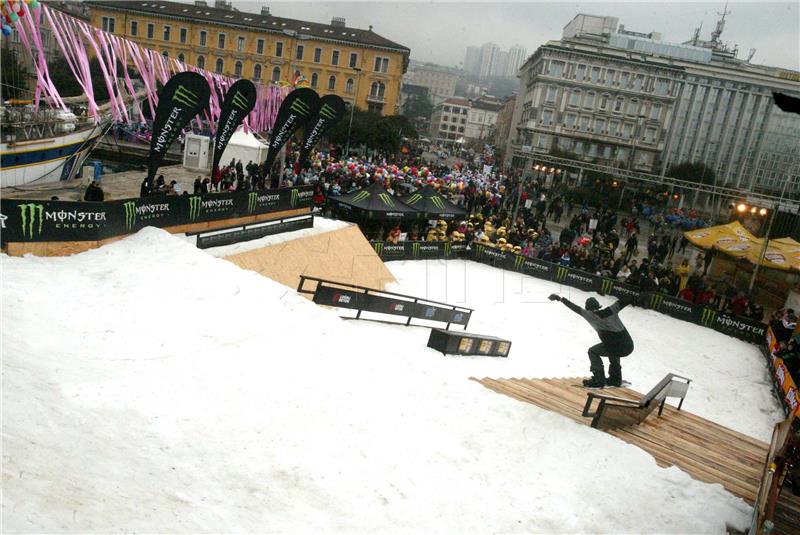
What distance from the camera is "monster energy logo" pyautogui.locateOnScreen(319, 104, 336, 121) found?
2111 centimetres

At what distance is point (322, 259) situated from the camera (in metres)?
18.3

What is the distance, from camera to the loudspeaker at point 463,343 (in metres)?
13.2

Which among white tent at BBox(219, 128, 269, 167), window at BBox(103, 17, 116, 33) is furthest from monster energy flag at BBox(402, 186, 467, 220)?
window at BBox(103, 17, 116, 33)

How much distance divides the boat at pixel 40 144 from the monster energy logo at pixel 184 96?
389 inches

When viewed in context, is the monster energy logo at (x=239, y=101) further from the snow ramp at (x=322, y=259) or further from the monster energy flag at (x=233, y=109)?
the snow ramp at (x=322, y=259)

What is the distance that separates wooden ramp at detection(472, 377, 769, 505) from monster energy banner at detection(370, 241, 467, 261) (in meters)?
13.3

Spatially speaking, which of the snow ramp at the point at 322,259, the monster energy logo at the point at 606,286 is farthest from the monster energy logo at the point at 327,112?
the monster energy logo at the point at 606,286

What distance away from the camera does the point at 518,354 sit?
53.6ft

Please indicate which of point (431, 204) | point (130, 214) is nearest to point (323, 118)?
point (431, 204)

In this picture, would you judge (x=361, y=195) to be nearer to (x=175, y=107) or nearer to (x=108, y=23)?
(x=175, y=107)

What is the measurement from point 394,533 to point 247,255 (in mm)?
11562

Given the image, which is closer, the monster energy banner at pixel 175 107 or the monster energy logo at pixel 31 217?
the monster energy logo at pixel 31 217

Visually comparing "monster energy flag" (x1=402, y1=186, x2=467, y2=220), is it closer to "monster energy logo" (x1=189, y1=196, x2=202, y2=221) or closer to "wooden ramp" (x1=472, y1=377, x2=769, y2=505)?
"monster energy logo" (x1=189, y1=196, x2=202, y2=221)

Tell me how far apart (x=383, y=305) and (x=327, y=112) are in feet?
31.7
